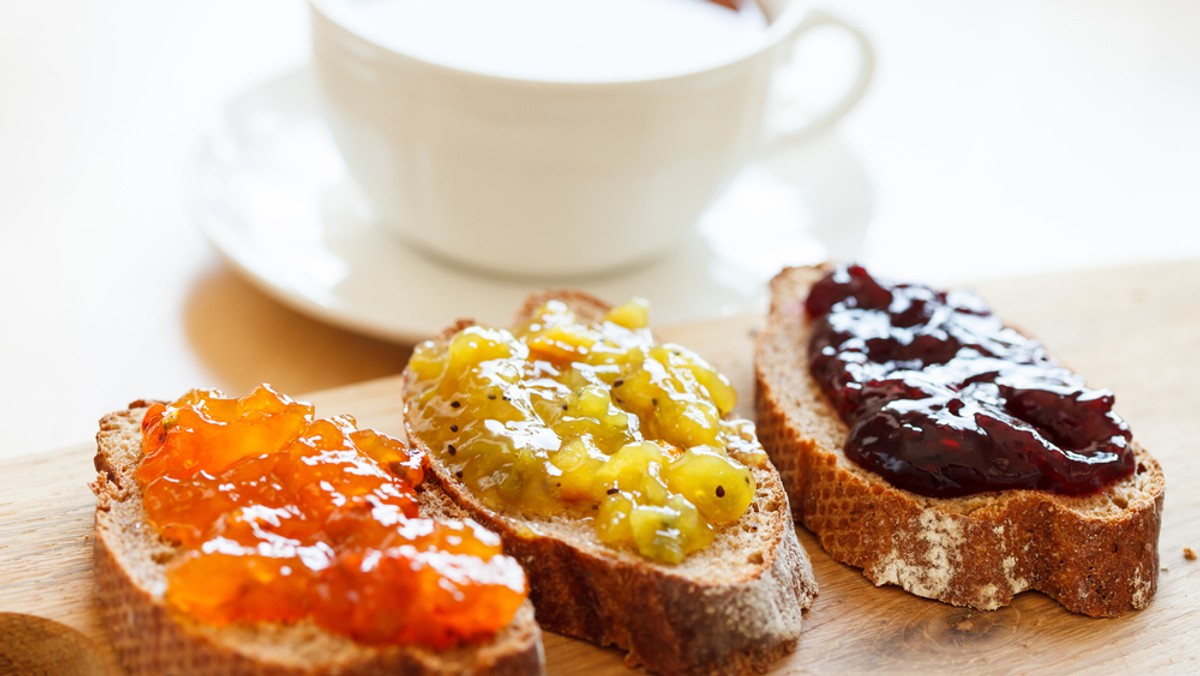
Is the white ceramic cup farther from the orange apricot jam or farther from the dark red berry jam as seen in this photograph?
the orange apricot jam

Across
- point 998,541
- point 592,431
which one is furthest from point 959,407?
point 592,431

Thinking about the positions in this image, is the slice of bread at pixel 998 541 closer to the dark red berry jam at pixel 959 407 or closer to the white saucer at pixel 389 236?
the dark red berry jam at pixel 959 407

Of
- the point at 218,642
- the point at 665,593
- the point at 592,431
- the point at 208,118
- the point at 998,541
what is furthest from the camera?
the point at 208,118

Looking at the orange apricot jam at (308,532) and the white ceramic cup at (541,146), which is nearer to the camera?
the orange apricot jam at (308,532)

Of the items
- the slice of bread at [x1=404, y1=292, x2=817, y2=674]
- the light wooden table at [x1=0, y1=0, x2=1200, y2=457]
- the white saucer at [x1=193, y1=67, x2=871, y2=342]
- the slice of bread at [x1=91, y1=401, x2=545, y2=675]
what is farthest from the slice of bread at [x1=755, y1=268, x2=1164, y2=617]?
the light wooden table at [x1=0, y1=0, x2=1200, y2=457]

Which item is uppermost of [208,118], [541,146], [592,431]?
[541,146]

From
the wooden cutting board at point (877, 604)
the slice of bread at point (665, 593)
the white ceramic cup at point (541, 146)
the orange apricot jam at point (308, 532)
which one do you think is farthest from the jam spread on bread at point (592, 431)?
the white ceramic cup at point (541, 146)

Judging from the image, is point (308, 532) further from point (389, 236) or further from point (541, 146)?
point (389, 236)
